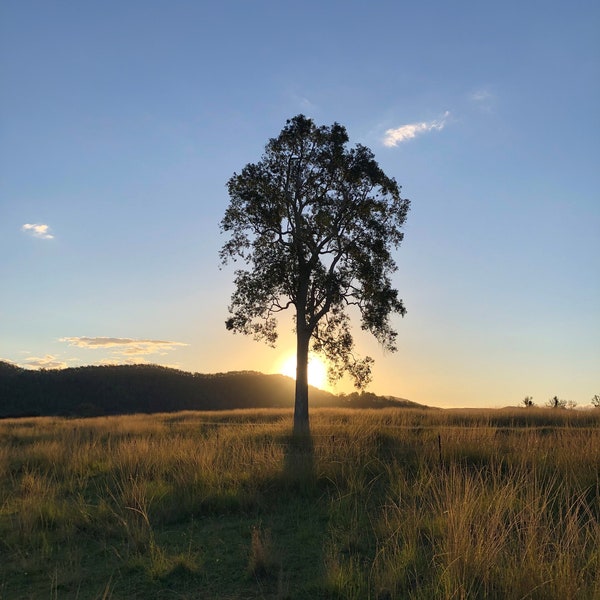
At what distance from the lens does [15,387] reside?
91875mm

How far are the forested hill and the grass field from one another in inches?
2664

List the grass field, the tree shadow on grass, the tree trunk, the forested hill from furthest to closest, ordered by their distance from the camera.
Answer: the forested hill < the tree trunk < the tree shadow on grass < the grass field

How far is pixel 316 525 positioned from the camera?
6965mm

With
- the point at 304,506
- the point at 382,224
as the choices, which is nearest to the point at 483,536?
the point at 304,506

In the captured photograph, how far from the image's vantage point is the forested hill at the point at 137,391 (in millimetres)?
87812

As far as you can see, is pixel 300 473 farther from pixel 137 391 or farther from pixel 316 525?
pixel 137 391

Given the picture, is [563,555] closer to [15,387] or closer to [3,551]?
[3,551]

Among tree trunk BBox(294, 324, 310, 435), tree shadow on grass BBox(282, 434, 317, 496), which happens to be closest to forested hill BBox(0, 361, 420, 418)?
tree trunk BBox(294, 324, 310, 435)

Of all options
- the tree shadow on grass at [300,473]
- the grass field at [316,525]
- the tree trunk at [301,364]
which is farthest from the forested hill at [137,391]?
the tree shadow on grass at [300,473]

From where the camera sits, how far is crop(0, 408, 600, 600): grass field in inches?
193

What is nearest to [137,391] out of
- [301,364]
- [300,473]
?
[301,364]

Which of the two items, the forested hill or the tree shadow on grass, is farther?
the forested hill

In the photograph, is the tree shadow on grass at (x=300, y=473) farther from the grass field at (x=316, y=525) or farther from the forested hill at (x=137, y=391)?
the forested hill at (x=137, y=391)

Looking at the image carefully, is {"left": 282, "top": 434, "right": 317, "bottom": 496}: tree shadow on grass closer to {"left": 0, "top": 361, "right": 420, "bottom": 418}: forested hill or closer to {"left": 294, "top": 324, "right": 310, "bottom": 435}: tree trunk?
{"left": 294, "top": 324, "right": 310, "bottom": 435}: tree trunk
